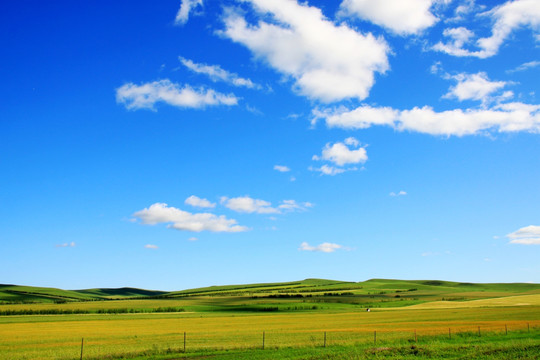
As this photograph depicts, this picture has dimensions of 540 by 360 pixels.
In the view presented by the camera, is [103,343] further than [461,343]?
Yes

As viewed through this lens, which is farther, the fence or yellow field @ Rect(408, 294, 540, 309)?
yellow field @ Rect(408, 294, 540, 309)

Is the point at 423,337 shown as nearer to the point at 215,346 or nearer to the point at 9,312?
the point at 215,346

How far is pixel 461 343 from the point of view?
3441 cm

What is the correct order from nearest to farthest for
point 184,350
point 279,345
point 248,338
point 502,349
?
1. point 502,349
2. point 184,350
3. point 279,345
4. point 248,338

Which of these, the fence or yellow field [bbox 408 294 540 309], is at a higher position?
the fence

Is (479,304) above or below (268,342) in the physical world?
below

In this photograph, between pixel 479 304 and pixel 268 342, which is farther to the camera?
pixel 479 304

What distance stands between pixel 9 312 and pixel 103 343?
87.4 metres

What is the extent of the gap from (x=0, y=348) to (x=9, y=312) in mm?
84883

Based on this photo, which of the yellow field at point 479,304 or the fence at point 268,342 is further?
the yellow field at point 479,304

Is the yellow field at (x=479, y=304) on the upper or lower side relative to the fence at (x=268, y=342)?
lower

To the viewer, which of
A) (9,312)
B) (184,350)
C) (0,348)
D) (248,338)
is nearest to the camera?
(184,350)

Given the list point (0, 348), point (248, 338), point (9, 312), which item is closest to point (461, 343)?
point (248, 338)

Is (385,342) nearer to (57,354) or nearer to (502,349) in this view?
(502,349)
